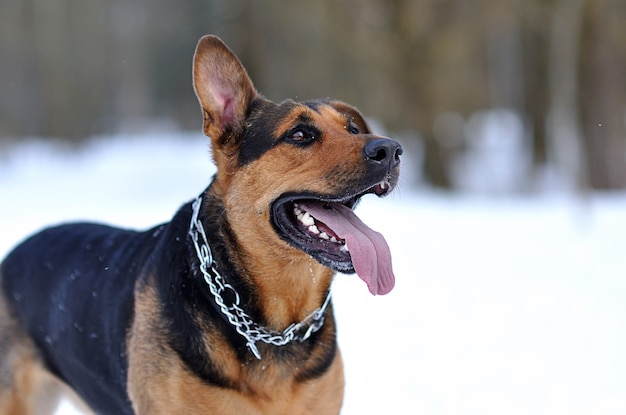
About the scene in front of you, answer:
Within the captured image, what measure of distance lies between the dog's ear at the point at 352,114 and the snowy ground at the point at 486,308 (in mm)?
512

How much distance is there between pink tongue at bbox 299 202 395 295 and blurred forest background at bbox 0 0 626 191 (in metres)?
8.92

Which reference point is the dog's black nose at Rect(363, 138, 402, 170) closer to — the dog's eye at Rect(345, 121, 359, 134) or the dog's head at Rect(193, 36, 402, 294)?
the dog's head at Rect(193, 36, 402, 294)

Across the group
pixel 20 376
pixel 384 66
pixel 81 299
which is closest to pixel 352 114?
pixel 81 299

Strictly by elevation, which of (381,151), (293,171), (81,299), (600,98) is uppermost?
(600,98)

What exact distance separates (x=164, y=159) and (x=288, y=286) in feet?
89.0

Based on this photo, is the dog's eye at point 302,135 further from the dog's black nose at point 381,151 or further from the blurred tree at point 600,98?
the blurred tree at point 600,98

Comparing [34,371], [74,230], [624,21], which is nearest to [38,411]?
→ [34,371]

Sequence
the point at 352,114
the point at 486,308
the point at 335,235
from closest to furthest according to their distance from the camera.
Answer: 1. the point at 335,235
2. the point at 352,114
3. the point at 486,308

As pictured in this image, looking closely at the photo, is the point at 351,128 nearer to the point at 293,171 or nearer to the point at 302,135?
the point at 302,135

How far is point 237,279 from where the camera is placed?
3.64 metres

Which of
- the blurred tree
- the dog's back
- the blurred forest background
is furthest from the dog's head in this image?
the blurred tree

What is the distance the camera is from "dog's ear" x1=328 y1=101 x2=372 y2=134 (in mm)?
4301

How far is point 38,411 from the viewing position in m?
4.33

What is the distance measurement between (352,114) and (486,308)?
4.29 metres
